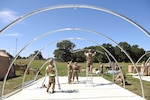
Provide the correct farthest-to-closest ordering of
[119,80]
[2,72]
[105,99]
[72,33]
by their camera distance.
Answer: [2,72]
[72,33]
[119,80]
[105,99]

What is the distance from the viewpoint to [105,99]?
10.8 metres

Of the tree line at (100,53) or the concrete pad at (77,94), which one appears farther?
the tree line at (100,53)

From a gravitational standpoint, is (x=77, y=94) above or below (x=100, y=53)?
below

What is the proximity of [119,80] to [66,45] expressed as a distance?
281 feet

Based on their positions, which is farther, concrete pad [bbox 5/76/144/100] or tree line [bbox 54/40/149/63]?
tree line [bbox 54/40/149/63]

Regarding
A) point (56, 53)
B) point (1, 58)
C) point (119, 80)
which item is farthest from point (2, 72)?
point (56, 53)

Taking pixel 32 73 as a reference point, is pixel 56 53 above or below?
above

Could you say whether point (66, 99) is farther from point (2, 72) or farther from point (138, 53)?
point (138, 53)

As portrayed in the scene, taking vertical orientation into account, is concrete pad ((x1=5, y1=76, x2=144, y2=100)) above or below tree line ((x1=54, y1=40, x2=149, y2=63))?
below

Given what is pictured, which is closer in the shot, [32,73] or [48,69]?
[48,69]

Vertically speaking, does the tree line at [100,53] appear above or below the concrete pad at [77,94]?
above

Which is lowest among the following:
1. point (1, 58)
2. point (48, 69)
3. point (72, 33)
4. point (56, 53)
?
point (48, 69)

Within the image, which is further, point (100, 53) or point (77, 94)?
point (100, 53)

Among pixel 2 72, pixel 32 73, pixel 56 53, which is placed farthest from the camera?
pixel 56 53
